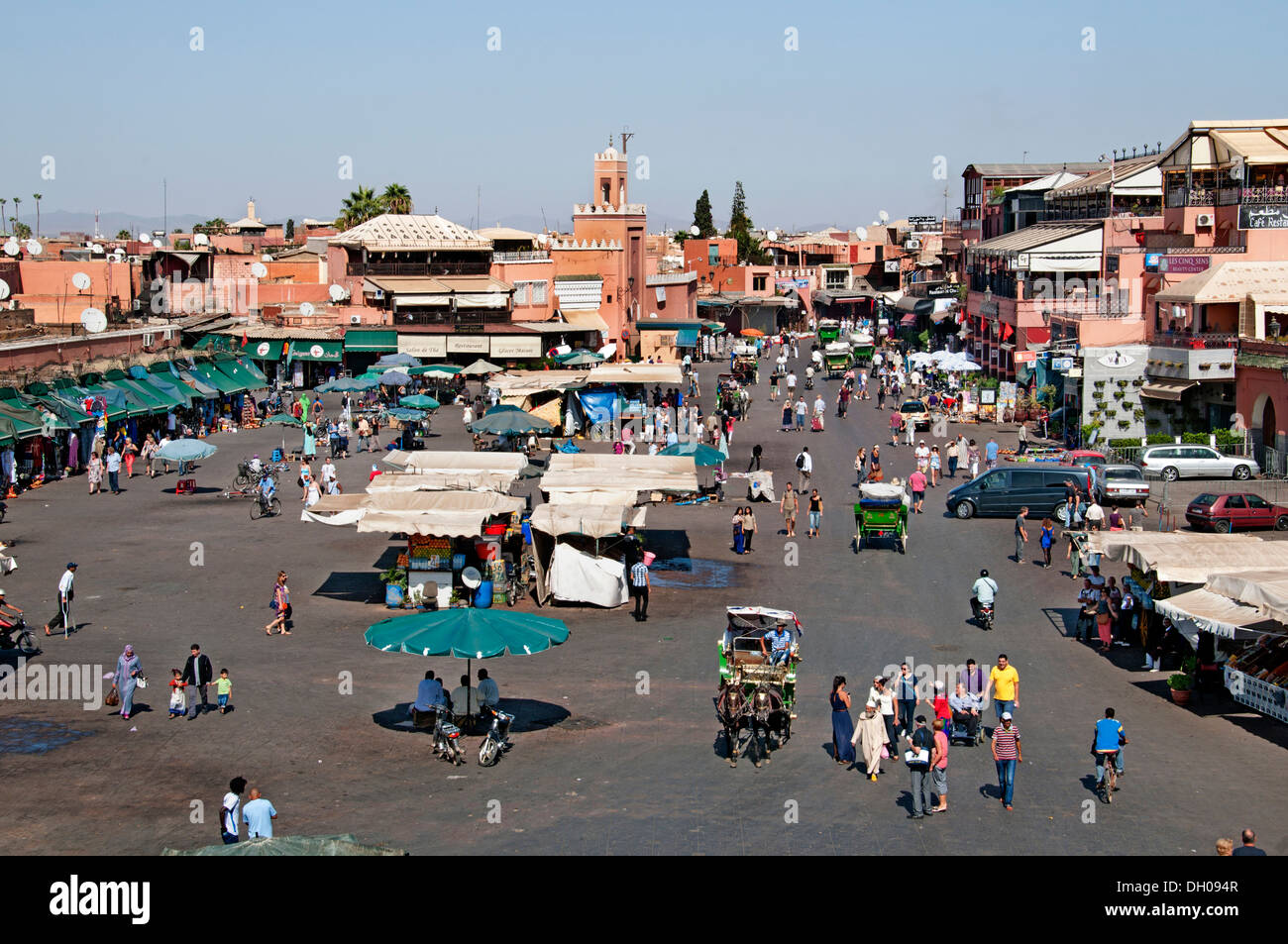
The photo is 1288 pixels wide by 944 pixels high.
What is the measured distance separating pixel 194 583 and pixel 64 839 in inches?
509

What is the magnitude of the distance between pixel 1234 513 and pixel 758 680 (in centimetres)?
1834

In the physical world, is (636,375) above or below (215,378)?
below

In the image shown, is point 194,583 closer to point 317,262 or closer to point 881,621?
point 881,621

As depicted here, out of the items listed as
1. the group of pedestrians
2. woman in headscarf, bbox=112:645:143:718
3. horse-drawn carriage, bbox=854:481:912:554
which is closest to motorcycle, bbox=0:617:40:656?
woman in headscarf, bbox=112:645:143:718

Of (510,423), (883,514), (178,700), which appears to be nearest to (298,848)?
(178,700)

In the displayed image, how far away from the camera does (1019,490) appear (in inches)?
1296

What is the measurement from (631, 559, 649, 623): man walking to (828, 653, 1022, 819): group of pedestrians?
590cm

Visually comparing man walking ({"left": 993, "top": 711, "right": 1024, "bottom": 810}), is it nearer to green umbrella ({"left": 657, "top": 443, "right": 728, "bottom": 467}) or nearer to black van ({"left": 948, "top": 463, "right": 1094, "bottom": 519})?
green umbrella ({"left": 657, "top": 443, "right": 728, "bottom": 467})

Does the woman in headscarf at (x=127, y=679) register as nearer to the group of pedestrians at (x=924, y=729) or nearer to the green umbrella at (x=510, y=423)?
the group of pedestrians at (x=924, y=729)

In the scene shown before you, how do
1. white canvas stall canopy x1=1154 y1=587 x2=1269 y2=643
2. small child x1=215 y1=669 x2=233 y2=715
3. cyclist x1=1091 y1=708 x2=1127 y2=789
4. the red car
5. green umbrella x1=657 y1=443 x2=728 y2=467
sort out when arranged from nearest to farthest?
cyclist x1=1091 y1=708 x2=1127 y2=789, small child x1=215 y1=669 x2=233 y2=715, white canvas stall canopy x1=1154 y1=587 x2=1269 y2=643, the red car, green umbrella x1=657 y1=443 x2=728 y2=467

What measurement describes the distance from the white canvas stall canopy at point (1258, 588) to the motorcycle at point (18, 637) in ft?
60.2

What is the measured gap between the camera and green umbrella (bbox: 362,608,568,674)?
53.8 ft

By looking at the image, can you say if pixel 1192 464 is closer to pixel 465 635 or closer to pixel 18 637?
pixel 465 635
